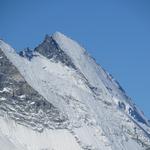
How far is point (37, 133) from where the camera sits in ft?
652

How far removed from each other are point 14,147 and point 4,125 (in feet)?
95.3

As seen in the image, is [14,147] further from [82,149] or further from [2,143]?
[82,149]

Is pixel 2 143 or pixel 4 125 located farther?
pixel 4 125

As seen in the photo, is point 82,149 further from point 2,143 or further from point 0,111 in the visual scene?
point 2,143

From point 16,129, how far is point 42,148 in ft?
28.9

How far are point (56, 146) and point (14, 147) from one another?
118ft

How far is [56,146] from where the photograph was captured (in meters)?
199

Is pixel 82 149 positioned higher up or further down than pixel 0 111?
further down

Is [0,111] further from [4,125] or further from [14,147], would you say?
[14,147]

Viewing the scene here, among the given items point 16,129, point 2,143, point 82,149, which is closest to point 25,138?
point 16,129

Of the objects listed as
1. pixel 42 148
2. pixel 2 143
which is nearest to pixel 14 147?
pixel 2 143

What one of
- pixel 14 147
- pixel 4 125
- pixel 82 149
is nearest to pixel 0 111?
pixel 4 125

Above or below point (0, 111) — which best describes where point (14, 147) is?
below

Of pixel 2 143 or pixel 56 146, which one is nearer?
pixel 2 143
